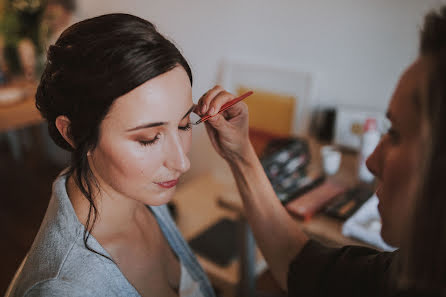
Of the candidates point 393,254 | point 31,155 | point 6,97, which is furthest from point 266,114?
point 31,155

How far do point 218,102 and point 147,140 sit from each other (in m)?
0.19

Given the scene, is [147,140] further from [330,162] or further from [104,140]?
[330,162]

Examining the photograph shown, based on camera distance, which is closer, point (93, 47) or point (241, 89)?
point (93, 47)

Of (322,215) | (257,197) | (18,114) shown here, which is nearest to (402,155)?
(257,197)

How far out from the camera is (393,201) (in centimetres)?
58

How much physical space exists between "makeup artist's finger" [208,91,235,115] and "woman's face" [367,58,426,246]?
0.36 meters

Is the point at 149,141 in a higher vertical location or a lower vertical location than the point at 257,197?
higher

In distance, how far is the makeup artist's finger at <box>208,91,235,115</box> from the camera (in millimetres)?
804

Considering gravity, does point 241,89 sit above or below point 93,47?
below

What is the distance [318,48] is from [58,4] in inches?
84.6

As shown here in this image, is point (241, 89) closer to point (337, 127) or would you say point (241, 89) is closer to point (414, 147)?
point (337, 127)

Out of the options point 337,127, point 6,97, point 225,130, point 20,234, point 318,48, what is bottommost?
point 20,234

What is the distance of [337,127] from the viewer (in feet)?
5.54

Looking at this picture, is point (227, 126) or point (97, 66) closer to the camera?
point (97, 66)
